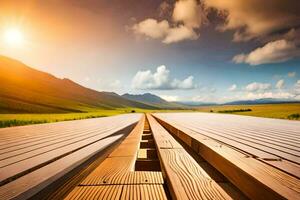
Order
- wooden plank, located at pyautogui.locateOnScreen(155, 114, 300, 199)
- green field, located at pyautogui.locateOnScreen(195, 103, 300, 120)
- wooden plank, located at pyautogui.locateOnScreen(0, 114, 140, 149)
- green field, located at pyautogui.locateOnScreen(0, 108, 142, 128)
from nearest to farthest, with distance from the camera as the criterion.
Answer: wooden plank, located at pyautogui.locateOnScreen(155, 114, 300, 199) < wooden plank, located at pyautogui.locateOnScreen(0, 114, 140, 149) < green field, located at pyautogui.locateOnScreen(0, 108, 142, 128) < green field, located at pyautogui.locateOnScreen(195, 103, 300, 120)

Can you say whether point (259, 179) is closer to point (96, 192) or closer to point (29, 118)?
point (96, 192)

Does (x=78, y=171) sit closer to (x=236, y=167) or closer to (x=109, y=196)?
(x=109, y=196)

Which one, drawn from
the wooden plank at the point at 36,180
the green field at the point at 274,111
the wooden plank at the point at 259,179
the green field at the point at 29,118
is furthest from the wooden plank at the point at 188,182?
the green field at the point at 274,111

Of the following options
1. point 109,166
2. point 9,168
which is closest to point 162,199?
point 109,166

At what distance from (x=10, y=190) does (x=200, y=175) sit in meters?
1.41

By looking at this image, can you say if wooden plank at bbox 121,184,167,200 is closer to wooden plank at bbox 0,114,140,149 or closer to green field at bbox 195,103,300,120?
wooden plank at bbox 0,114,140,149

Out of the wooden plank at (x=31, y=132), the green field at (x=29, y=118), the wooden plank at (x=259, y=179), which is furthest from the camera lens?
the green field at (x=29, y=118)

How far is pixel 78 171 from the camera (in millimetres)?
2682

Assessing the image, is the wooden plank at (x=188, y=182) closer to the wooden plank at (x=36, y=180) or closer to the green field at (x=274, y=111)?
the wooden plank at (x=36, y=180)

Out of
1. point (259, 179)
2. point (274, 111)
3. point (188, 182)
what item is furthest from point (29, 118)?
point (274, 111)

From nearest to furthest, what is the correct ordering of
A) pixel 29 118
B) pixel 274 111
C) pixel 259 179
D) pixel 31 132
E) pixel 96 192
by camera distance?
pixel 259 179 < pixel 96 192 < pixel 31 132 < pixel 29 118 < pixel 274 111

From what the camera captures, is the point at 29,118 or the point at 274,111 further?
the point at 274,111

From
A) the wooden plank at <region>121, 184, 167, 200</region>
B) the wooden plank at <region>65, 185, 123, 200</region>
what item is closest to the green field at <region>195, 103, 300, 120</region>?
the wooden plank at <region>121, 184, 167, 200</region>

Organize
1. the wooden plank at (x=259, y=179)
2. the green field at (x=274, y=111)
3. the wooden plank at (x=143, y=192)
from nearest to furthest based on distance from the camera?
the wooden plank at (x=259, y=179)
the wooden plank at (x=143, y=192)
the green field at (x=274, y=111)
